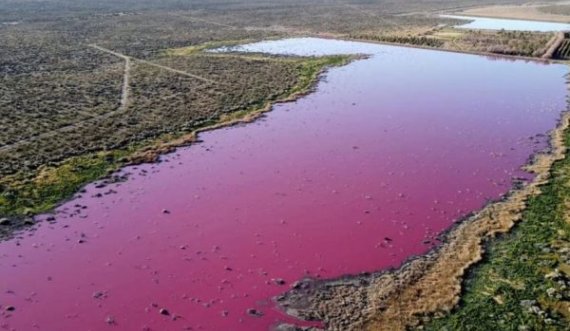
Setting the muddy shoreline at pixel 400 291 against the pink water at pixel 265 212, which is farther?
the pink water at pixel 265 212

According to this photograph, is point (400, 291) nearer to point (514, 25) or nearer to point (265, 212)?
point (265, 212)

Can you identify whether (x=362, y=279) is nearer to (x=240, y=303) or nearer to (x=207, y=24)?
(x=240, y=303)

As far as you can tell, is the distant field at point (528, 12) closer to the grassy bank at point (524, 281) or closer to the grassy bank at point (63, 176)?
the grassy bank at point (63, 176)

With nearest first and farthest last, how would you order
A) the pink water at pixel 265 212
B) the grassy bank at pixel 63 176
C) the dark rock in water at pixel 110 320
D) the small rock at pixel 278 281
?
the dark rock in water at pixel 110 320 < the pink water at pixel 265 212 < the small rock at pixel 278 281 < the grassy bank at pixel 63 176

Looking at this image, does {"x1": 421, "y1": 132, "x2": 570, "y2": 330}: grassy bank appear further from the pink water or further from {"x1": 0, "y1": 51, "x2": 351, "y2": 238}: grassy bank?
{"x1": 0, "y1": 51, "x2": 351, "y2": 238}: grassy bank

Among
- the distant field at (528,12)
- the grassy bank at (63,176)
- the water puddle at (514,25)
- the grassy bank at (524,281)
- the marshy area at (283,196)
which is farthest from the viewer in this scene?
the distant field at (528,12)

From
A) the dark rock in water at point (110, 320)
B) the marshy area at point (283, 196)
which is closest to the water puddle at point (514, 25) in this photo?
the marshy area at point (283, 196)

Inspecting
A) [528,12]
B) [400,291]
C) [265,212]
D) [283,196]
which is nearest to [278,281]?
[400,291]
